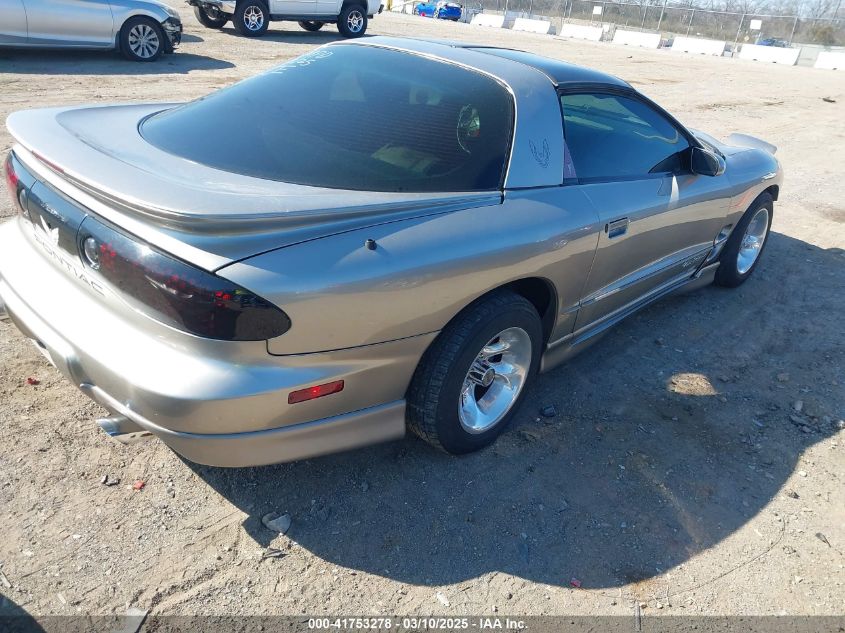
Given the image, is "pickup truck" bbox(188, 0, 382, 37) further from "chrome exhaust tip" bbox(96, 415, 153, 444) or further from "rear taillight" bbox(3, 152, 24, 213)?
"chrome exhaust tip" bbox(96, 415, 153, 444)

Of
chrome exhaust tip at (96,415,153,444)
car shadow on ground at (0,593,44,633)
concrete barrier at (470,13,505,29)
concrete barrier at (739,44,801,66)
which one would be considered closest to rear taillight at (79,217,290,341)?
chrome exhaust tip at (96,415,153,444)

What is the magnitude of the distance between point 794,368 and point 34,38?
10.5m

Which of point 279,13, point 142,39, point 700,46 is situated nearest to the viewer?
point 142,39

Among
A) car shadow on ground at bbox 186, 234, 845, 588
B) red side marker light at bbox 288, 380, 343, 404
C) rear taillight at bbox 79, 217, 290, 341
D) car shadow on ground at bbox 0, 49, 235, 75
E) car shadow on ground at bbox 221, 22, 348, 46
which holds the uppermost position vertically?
rear taillight at bbox 79, 217, 290, 341

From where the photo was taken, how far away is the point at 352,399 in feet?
7.81

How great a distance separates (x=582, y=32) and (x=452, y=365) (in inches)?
1349

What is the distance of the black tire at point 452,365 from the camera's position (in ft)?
8.45

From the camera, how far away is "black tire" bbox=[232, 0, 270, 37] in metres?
14.4

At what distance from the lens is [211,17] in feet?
49.8

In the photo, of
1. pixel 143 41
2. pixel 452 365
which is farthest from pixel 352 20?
pixel 452 365

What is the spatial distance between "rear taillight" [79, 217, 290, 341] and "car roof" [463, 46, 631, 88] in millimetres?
1878

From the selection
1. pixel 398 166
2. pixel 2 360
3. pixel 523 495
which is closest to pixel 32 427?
pixel 2 360

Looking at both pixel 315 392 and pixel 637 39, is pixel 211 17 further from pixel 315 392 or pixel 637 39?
pixel 637 39

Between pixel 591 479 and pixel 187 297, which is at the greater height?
pixel 187 297
